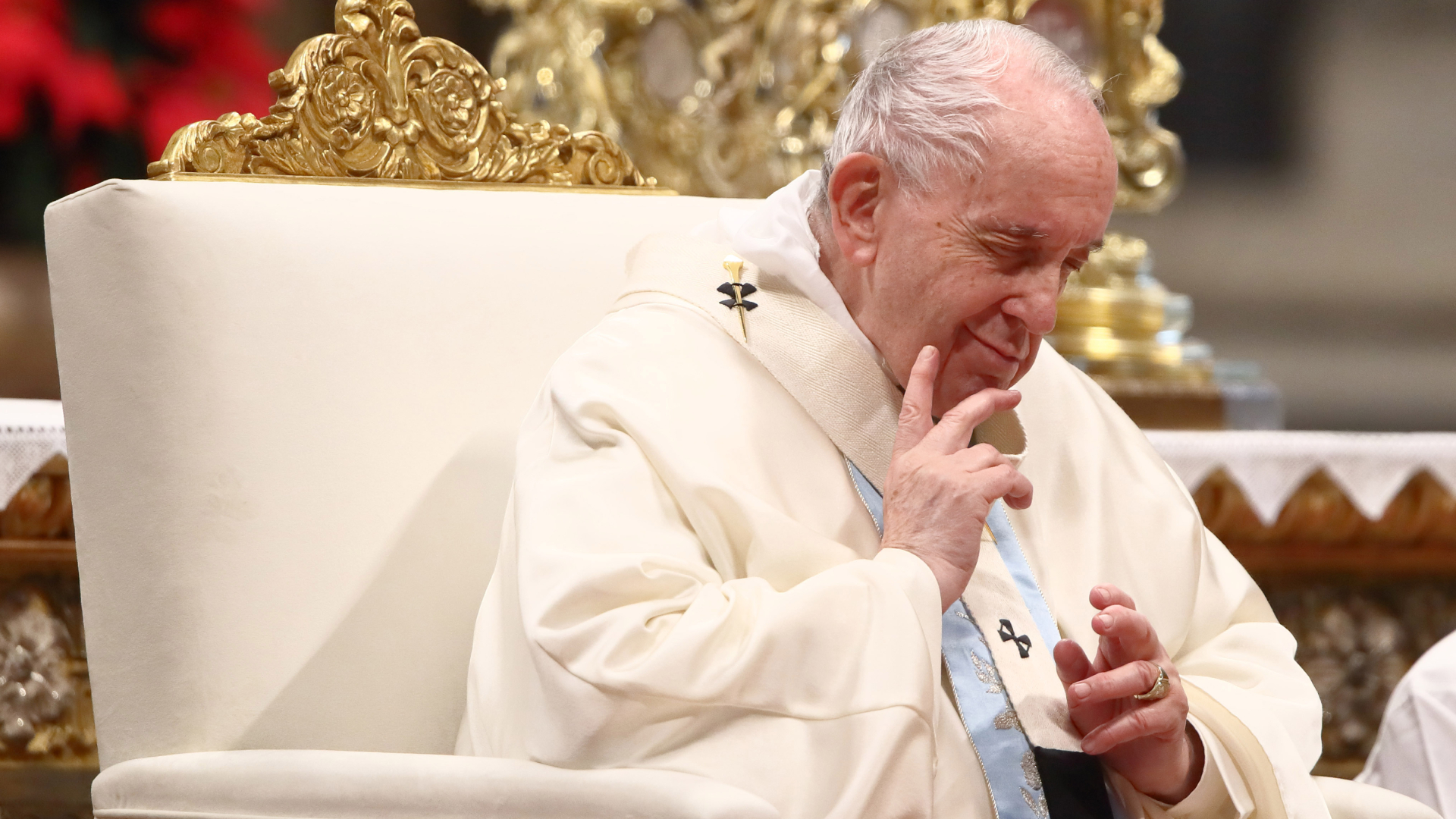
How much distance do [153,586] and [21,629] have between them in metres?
1.27

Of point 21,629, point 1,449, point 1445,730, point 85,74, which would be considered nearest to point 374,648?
point 1,449

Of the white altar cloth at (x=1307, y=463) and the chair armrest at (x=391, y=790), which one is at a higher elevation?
the chair armrest at (x=391, y=790)

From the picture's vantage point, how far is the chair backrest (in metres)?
2.06

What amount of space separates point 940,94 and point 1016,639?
2.24 feet

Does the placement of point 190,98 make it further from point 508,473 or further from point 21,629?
point 508,473

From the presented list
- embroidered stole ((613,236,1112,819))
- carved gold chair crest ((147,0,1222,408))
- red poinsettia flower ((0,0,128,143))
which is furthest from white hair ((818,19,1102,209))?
red poinsettia flower ((0,0,128,143))

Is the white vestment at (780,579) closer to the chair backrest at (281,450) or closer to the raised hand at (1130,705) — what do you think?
the raised hand at (1130,705)

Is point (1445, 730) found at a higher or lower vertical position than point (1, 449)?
lower

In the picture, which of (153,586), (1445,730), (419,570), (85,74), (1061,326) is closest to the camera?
(153,586)

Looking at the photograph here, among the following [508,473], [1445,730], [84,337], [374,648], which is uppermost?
[84,337]

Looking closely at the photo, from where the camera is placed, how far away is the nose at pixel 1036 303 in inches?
80.0

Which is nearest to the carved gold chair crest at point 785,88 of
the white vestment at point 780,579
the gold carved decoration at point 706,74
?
the gold carved decoration at point 706,74

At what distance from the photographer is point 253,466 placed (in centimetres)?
212

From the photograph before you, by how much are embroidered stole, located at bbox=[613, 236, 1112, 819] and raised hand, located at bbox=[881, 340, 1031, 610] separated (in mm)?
172
